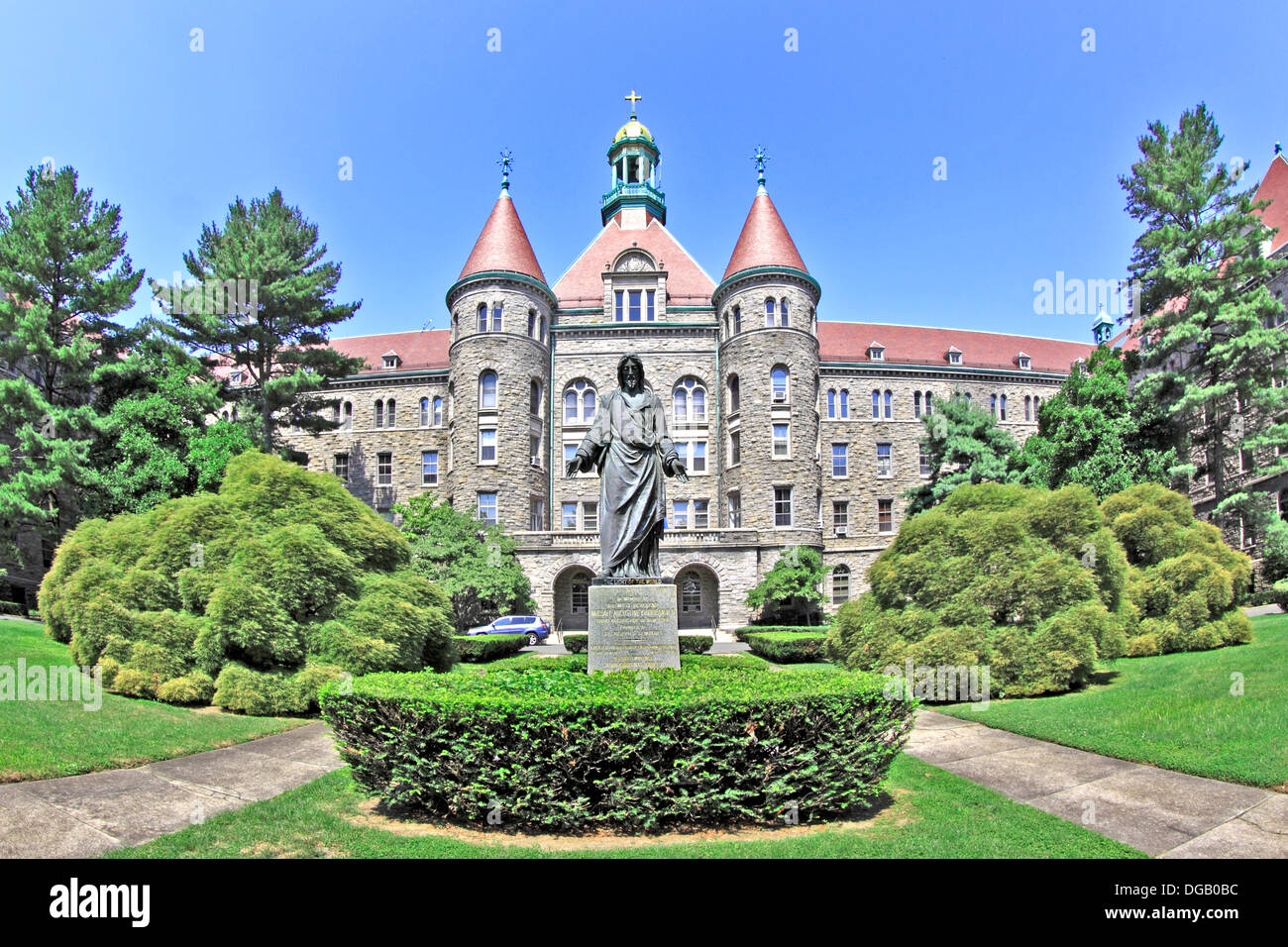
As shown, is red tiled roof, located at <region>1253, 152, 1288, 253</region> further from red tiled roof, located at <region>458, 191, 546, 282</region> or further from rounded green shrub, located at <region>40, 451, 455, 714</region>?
rounded green shrub, located at <region>40, 451, 455, 714</region>

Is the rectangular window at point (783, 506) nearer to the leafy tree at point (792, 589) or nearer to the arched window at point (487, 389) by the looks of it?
the leafy tree at point (792, 589)

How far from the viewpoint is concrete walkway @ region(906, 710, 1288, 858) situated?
5777 mm

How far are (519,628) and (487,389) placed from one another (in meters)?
13.7

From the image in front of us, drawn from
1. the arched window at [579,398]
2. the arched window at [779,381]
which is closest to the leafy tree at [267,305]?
the arched window at [579,398]

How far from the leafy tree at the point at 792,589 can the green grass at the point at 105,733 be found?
2421 centimetres

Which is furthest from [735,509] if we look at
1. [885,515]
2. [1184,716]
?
[1184,716]

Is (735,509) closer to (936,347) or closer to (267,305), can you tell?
(936,347)

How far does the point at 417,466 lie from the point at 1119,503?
118 ft

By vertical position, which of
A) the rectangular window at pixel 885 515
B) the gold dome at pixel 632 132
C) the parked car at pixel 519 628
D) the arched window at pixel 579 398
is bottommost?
the parked car at pixel 519 628

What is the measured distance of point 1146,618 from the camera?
17.7 m

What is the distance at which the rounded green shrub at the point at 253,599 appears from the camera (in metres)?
12.3

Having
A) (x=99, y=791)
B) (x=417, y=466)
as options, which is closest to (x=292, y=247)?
(x=417, y=466)

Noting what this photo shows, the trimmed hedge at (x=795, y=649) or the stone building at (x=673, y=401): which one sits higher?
the stone building at (x=673, y=401)

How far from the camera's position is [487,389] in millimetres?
38688
